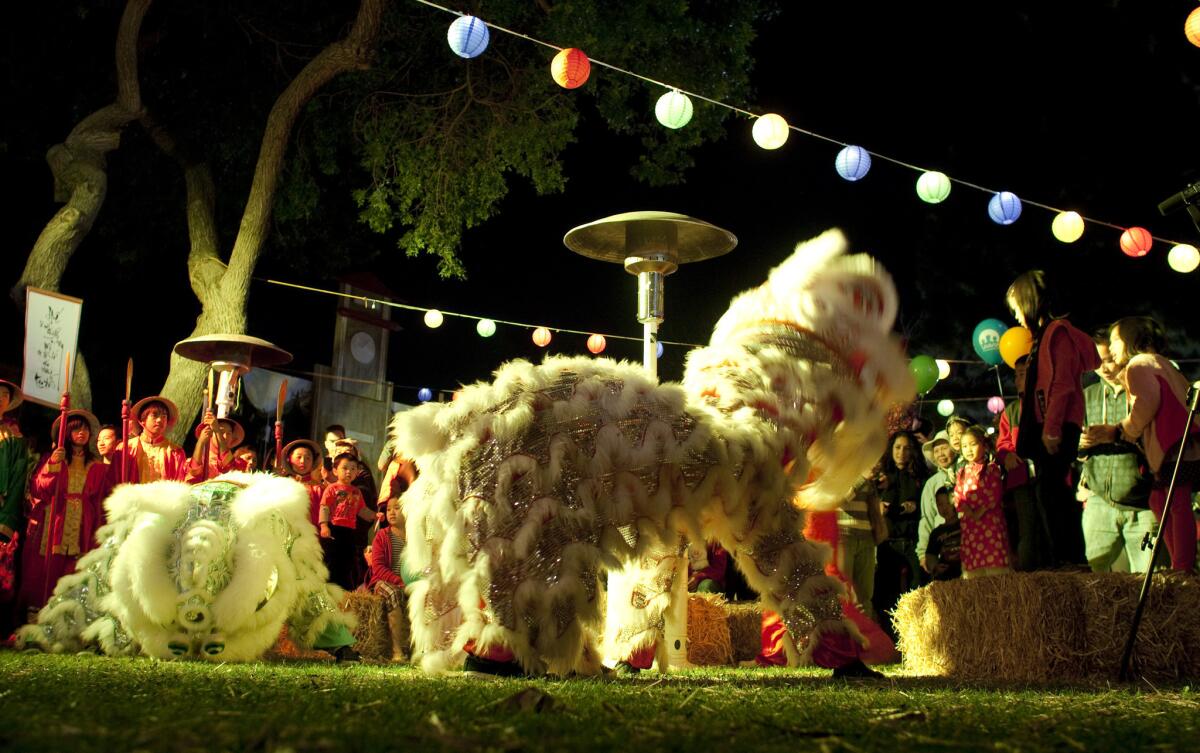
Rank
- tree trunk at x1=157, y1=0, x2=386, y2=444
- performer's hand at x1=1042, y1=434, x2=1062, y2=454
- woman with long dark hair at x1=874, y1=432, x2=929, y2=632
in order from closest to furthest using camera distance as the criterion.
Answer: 1. performer's hand at x1=1042, y1=434, x2=1062, y2=454
2. woman with long dark hair at x1=874, y1=432, x2=929, y2=632
3. tree trunk at x1=157, y1=0, x2=386, y2=444

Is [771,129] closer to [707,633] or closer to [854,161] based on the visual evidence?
[854,161]

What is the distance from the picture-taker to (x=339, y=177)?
43.6 ft

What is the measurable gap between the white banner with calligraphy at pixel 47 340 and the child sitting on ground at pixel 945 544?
6117 mm

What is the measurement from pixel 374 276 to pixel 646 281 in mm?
11472

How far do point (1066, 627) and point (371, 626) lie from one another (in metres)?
3.92

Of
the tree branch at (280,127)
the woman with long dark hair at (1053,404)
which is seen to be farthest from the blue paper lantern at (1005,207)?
the tree branch at (280,127)

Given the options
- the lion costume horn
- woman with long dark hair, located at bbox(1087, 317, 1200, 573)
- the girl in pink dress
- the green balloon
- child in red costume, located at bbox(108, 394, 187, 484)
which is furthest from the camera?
the green balloon

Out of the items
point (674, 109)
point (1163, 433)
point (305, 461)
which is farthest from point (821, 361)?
point (305, 461)

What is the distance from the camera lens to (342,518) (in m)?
7.48

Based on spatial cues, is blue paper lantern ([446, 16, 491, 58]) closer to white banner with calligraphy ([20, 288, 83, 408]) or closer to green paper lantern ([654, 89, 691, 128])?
green paper lantern ([654, 89, 691, 128])

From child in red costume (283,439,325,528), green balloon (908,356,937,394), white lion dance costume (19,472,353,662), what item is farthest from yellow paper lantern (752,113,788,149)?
white lion dance costume (19,472,353,662)

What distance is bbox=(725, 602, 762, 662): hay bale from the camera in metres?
6.53

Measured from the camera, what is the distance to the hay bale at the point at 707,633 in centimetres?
615

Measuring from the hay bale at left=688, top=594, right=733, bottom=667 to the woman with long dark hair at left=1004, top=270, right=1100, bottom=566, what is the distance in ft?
6.53
